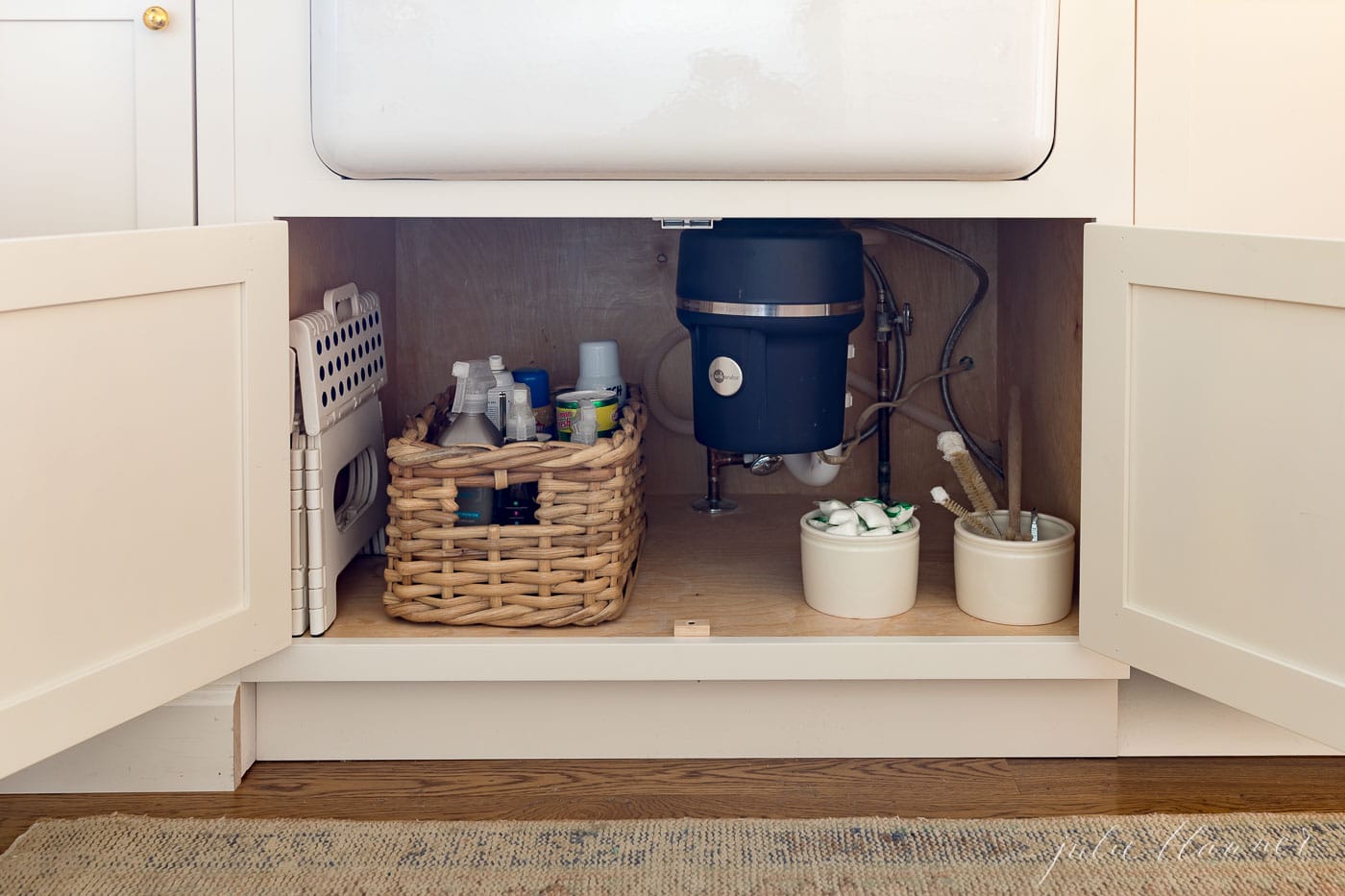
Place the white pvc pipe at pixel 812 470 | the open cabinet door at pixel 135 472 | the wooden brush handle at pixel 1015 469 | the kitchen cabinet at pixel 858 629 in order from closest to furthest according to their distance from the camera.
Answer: the open cabinet door at pixel 135 472
the kitchen cabinet at pixel 858 629
the wooden brush handle at pixel 1015 469
the white pvc pipe at pixel 812 470

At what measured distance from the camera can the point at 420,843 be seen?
1.06 metres

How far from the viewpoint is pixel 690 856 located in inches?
40.6

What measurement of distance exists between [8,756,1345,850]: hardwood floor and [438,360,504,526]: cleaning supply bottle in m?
0.26

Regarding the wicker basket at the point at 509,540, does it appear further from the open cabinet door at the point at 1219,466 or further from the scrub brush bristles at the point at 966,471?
the open cabinet door at the point at 1219,466

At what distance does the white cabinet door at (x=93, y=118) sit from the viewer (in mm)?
1123

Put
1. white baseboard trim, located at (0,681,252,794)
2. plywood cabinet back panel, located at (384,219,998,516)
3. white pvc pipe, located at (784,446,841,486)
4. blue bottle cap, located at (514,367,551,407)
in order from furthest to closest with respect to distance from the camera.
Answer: plywood cabinet back panel, located at (384,219,998,516) → white pvc pipe, located at (784,446,841,486) → blue bottle cap, located at (514,367,551,407) → white baseboard trim, located at (0,681,252,794)

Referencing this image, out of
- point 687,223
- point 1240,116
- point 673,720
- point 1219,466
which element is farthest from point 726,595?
point 1240,116

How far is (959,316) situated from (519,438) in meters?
0.70

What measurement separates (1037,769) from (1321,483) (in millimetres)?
415

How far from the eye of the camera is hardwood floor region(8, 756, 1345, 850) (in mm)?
1118

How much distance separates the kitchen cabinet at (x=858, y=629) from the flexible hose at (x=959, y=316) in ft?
0.96

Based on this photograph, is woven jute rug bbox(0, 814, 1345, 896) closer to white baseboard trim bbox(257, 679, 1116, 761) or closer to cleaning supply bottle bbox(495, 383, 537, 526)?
white baseboard trim bbox(257, 679, 1116, 761)

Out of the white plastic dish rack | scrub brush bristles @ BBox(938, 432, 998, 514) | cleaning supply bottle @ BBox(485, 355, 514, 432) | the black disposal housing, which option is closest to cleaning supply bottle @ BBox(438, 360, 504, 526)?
cleaning supply bottle @ BBox(485, 355, 514, 432)

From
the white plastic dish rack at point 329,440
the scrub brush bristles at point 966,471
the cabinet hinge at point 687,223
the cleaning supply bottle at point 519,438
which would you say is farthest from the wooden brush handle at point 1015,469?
the white plastic dish rack at point 329,440
